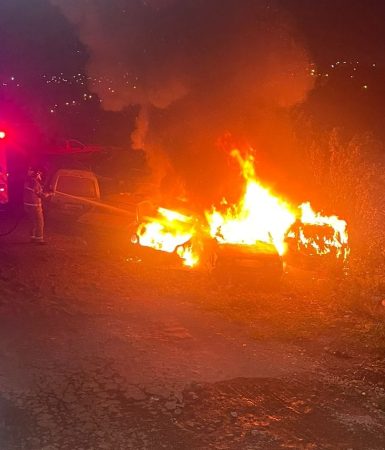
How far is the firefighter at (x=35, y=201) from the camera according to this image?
11633 millimetres

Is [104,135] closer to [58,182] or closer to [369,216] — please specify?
[58,182]

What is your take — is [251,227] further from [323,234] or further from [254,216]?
[323,234]

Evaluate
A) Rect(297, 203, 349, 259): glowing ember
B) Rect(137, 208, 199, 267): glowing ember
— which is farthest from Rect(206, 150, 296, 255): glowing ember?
Rect(137, 208, 199, 267): glowing ember

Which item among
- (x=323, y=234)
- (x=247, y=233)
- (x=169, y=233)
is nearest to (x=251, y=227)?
(x=247, y=233)

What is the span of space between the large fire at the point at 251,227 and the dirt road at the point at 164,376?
194 centimetres

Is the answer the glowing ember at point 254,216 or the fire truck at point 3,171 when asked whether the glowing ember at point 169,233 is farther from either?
the fire truck at point 3,171

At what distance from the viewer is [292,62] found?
13.4m

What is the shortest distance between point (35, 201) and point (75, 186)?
190cm

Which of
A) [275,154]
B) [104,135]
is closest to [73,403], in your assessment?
[275,154]

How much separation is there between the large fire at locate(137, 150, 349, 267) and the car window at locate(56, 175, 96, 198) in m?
2.50

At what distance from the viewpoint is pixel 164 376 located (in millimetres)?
5762

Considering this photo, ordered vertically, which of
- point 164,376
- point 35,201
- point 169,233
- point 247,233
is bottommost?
point 164,376

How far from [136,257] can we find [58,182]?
3903mm

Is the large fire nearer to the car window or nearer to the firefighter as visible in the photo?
the firefighter
